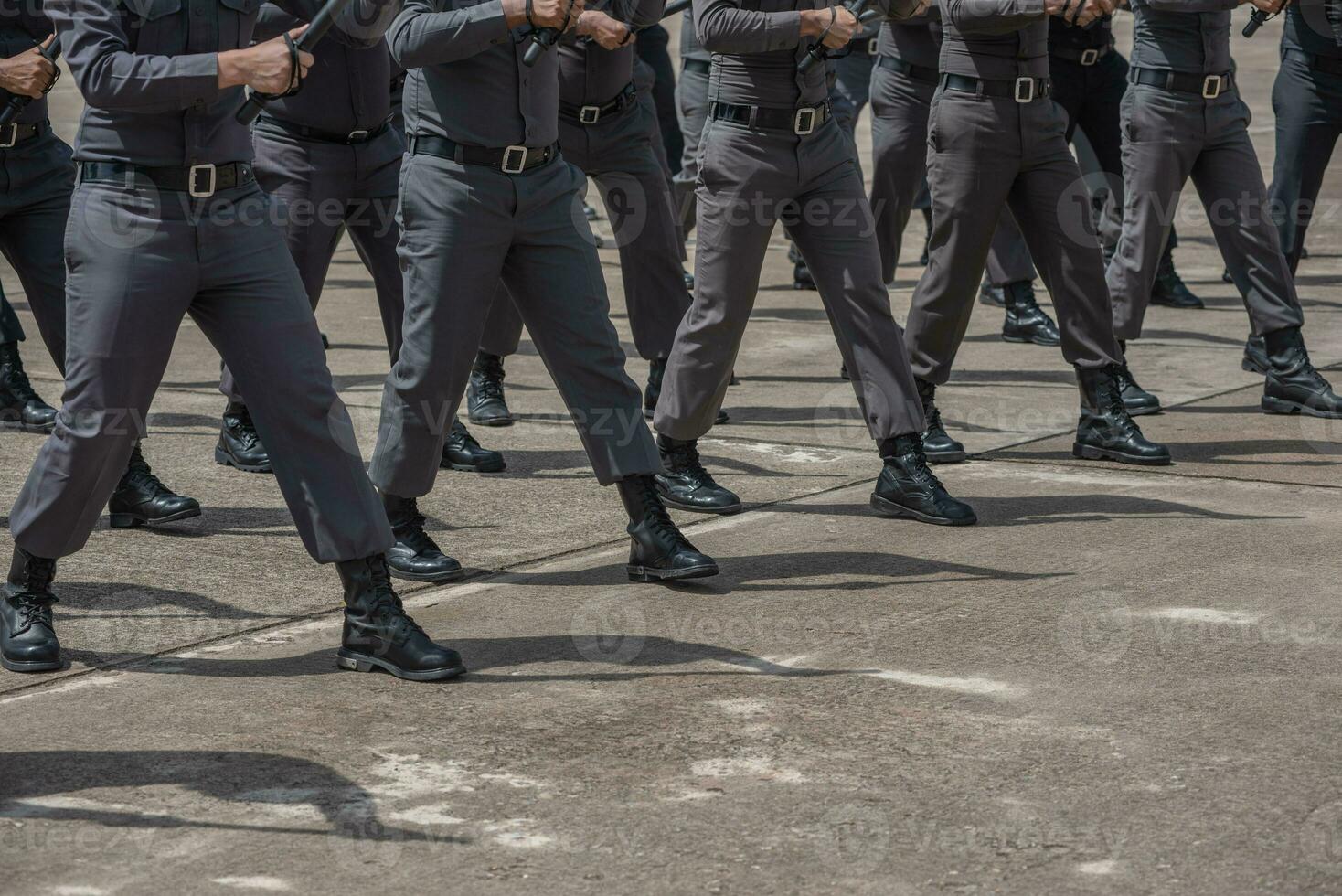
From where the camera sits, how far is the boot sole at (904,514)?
240 inches

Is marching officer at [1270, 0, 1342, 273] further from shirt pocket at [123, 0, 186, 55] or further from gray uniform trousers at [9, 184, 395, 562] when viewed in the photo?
shirt pocket at [123, 0, 186, 55]

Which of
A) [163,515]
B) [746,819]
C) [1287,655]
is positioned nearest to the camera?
[746,819]

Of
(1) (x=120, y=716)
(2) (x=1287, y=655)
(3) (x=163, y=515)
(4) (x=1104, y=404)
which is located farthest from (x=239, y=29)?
(4) (x=1104, y=404)

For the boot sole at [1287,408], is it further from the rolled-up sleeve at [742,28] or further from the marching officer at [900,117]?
the rolled-up sleeve at [742,28]

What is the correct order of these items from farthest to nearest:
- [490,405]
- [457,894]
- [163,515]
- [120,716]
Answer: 1. [490,405]
2. [163,515]
3. [120,716]
4. [457,894]

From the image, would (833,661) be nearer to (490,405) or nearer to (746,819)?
(746,819)

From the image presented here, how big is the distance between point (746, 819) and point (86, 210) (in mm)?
2073

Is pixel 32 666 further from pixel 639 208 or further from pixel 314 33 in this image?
pixel 639 208

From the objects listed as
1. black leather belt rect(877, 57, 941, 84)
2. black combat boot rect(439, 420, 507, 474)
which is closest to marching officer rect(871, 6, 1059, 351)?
black leather belt rect(877, 57, 941, 84)

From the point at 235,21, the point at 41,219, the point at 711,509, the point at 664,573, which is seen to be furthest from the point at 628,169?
the point at 235,21

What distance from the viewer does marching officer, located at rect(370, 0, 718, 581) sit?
204 inches

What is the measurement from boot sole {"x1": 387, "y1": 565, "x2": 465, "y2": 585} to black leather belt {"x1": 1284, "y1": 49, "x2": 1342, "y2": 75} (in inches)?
172

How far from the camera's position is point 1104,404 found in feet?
22.8

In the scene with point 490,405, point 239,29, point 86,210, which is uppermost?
point 239,29
